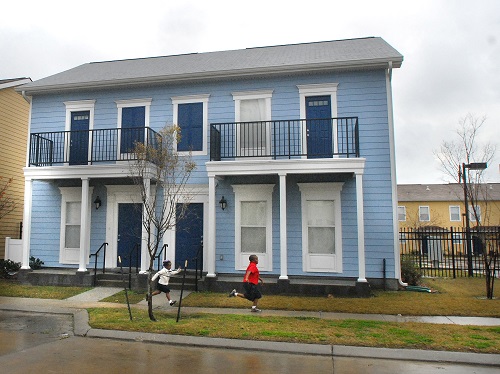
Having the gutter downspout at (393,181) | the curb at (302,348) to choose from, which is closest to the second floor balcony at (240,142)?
the gutter downspout at (393,181)

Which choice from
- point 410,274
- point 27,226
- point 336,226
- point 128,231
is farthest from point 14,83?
point 410,274

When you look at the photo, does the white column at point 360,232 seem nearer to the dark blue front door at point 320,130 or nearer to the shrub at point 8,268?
the dark blue front door at point 320,130

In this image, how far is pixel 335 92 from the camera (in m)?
12.1

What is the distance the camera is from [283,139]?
1211cm

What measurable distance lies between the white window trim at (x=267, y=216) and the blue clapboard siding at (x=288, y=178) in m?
0.16

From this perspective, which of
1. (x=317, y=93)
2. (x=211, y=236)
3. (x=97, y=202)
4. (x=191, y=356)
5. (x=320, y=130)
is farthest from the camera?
(x=97, y=202)

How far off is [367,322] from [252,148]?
6.32 meters

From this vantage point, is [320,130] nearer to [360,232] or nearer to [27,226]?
[360,232]

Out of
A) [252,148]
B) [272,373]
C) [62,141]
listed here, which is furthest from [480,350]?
[62,141]

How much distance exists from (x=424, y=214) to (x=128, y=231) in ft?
93.7

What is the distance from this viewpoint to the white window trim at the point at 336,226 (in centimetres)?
1165

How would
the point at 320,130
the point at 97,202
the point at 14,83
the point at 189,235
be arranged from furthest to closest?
1. the point at 14,83
2. the point at 97,202
3. the point at 189,235
4. the point at 320,130

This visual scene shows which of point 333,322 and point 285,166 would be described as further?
point 285,166

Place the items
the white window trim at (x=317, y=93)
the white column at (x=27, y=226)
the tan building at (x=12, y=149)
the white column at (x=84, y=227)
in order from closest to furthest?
1. the white window trim at (x=317, y=93)
2. the white column at (x=84, y=227)
3. the white column at (x=27, y=226)
4. the tan building at (x=12, y=149)
